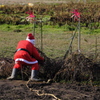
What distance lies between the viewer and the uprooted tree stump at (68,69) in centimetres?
710

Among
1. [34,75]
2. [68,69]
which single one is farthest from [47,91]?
[68,69]

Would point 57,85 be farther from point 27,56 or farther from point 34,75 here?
point 27,56

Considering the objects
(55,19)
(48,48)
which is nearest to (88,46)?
(48,48)

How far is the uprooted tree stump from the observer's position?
710 cm

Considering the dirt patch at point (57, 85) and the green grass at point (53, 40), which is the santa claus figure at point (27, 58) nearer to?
the dirt patch at point (57, 85)

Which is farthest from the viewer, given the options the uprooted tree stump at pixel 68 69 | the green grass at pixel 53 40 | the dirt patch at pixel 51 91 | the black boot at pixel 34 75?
the green grass at pixel 53 40

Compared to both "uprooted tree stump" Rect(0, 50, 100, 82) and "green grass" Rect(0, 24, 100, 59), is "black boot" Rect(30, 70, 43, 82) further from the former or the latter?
"green grass" Rect(0, 24, 100, 59)

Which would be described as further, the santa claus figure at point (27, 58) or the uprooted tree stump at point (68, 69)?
the uprooted tree stump at point (68, 69)

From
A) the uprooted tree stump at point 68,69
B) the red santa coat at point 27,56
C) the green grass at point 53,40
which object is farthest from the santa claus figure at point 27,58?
the green grass at point 53,40

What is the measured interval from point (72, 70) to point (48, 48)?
3.87 metres

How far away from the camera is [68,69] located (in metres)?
7.12

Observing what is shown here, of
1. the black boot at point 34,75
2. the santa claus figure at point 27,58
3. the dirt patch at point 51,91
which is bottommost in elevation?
the dirt patch at point 51,91

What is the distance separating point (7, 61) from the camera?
7.80 meters

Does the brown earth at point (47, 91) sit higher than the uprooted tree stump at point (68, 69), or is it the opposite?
the uprooted tree stump at point (68, 69)
